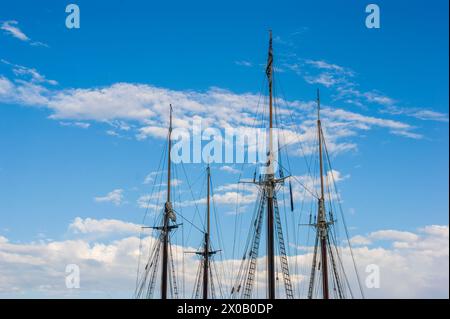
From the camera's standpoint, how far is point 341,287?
299 ft

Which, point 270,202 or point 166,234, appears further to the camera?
point 166,234

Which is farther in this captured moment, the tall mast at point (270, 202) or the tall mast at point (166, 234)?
the tall mast at point (166, 234)

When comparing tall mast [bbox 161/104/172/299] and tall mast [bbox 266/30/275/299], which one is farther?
tall mast [bbox 161/104/172/299]

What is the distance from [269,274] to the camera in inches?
2744
